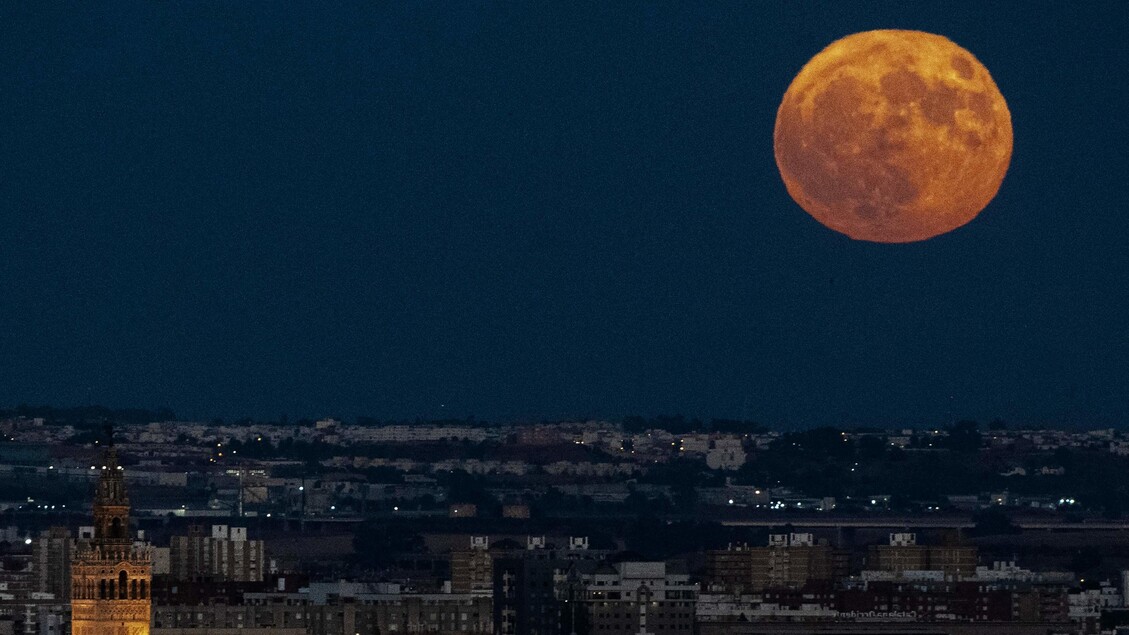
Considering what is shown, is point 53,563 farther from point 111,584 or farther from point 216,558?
point 111,584

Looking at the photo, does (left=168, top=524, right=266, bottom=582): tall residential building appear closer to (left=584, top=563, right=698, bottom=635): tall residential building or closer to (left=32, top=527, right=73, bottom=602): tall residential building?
(left=32, top=527, right=73, bottom=602): tall residential building

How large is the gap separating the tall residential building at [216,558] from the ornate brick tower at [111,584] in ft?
252

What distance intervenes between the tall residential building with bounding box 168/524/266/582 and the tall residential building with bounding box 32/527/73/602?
2867 millimetres

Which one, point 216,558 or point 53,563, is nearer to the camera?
point 53,563

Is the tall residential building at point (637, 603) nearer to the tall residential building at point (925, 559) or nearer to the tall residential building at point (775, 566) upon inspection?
the tall residential building at point (775, 566)

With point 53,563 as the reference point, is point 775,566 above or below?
above

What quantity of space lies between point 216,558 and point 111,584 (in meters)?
85.1

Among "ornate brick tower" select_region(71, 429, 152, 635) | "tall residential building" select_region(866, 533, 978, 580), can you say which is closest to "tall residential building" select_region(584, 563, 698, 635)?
"tall residential building" select_region(866, 533, 978, 580)

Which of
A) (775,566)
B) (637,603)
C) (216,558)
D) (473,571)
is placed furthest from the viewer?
(775,566)

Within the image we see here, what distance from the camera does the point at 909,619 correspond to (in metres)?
143

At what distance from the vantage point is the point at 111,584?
218 ft

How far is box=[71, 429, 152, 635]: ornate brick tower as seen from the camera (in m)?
66.3

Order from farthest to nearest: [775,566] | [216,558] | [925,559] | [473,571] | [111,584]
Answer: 1. [925,559]
2. [775,566]
3. [473,571]
4. [216,558]
5. [111,584]

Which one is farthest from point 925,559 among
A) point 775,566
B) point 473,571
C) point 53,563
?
point 53,563
